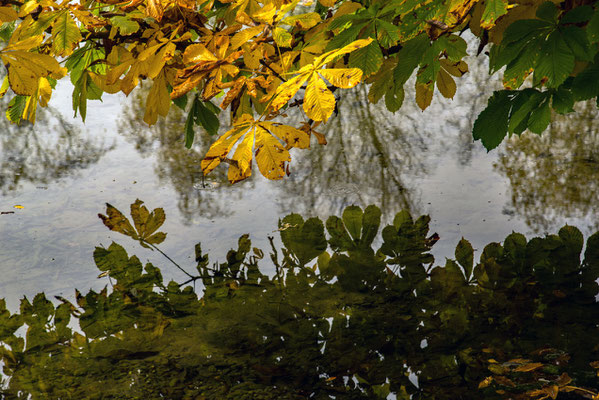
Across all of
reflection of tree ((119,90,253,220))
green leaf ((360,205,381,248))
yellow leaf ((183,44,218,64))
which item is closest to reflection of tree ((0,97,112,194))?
→ reflection of tree ((119,90,253,220))

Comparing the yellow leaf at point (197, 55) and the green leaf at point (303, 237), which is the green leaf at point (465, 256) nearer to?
the green leaf at point (303, 237)

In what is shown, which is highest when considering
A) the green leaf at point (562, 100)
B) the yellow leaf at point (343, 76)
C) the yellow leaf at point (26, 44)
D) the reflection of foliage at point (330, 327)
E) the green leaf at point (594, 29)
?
the yellow leaf at point (26, 44)

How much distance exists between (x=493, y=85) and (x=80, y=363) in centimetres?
433

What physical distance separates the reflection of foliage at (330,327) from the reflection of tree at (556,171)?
288mm

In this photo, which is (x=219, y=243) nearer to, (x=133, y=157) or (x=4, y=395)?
(x=4, y=395)

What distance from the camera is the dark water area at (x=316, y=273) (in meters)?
2.14

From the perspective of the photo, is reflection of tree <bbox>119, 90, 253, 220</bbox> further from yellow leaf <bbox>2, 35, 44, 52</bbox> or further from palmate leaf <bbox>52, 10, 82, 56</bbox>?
yellow leaf <bbox>2, 35, 44, 52</bbox>

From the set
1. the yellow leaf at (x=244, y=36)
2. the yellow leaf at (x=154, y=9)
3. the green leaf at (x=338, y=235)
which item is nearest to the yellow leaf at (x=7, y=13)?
the yellow leaf at (x=154, y=9)

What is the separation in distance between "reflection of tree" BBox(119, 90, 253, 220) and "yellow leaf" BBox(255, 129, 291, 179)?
2.07 meters

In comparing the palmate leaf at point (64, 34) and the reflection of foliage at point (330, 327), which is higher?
the palmate leaf at point (64, 34)

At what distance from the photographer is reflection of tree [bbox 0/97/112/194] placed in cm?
414


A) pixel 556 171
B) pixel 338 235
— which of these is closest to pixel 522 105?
pixel 338 235

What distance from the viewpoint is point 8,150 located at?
4.65 meters

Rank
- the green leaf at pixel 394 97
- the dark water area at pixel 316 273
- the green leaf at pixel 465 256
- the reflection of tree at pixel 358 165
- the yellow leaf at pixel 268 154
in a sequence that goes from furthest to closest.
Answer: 1. the reflection of tree at pixel 358 165
2. the green leaf at pixel 465 256
3. the dark water area at pixel 316 273
4. the green leaf at pixel 394 97
5. the yellow leaf at pixel 268 154
